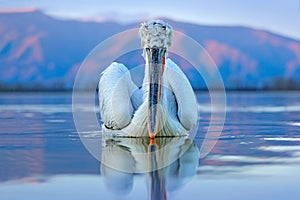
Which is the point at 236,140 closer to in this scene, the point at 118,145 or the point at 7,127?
the point at 118,145

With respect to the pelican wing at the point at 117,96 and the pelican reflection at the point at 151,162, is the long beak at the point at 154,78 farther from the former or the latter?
the pelican wing at the point at 117,96

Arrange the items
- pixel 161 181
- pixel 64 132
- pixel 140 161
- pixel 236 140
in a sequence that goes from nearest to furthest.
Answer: pixel 161 181 < pixel 140 161 < pixel 236 140 < pixel 64 132

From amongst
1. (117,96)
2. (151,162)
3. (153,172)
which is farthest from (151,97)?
(153,172)

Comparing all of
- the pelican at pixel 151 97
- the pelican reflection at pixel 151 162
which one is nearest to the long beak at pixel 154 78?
the pelican at pixel 151 97

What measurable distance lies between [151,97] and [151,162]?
7.33 feet

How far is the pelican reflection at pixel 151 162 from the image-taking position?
24.2 feet

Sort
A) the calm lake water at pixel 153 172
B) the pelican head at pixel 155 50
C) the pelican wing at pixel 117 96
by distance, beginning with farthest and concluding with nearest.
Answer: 1. the pelican wing at pixel 117 96
2. the pelican head at pixel 155 50
3. the calm lake water at pixel 153 172

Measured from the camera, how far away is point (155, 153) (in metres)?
10.1

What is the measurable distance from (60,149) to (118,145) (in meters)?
0.94

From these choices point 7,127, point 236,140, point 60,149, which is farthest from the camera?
point 7,127

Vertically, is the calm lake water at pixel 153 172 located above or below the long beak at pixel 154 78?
below

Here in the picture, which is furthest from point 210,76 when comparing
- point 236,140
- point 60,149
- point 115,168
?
point 115,168

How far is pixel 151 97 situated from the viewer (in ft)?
36.8

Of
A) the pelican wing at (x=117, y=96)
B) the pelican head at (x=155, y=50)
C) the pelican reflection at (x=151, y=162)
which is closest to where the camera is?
the pelican reflection at (x=151, y=162)
